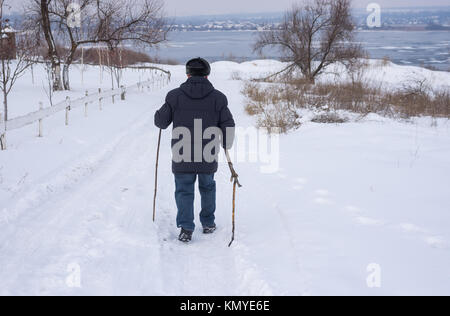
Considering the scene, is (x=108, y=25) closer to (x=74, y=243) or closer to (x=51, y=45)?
(x=51, y=45)

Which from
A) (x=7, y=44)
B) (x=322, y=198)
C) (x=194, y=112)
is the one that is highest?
(x=7, y=44)

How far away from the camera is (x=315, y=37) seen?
29.9m

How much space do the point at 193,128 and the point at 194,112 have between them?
0.58 ft

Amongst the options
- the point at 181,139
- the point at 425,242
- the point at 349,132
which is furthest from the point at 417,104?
the point at 181,139

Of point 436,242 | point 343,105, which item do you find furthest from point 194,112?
point 343,105

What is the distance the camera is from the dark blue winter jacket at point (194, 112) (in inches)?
172

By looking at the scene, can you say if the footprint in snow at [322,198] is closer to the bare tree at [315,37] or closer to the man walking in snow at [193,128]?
the man walking in snow at [193,128]

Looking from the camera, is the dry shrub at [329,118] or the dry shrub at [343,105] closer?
the dry shrub at [329,118]

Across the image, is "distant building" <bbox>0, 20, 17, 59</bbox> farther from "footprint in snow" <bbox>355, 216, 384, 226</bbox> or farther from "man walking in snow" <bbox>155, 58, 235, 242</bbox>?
"footprint in snow" <bbox>355, 216, 384, 226</bbox>

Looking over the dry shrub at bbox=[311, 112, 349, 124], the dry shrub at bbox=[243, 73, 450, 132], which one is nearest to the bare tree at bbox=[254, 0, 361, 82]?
the dry shrub at bbox=[243, 73, 450, 132]

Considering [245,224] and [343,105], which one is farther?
[343,105]

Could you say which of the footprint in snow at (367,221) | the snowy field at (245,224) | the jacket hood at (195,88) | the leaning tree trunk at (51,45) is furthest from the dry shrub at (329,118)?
the leaning tree trunk at (51,45)

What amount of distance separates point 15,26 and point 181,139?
1153 cm
